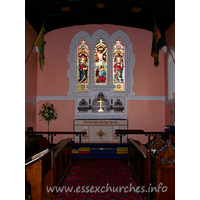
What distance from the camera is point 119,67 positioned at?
9289 millimetres

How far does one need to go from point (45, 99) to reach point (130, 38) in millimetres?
4773

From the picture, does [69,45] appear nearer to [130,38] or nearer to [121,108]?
[130,38]

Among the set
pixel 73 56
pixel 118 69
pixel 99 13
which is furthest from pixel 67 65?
pixel 99 13

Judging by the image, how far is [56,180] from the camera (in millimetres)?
3949

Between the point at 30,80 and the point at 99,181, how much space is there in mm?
5388

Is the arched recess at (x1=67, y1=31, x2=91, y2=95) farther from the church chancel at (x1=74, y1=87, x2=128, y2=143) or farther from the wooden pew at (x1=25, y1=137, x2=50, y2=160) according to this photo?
the wooden pew at (x1=25, y1=137, x2=50, y2=160)

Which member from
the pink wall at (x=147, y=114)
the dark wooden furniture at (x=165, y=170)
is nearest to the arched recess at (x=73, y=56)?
the pink wall at (x=147, y=114)

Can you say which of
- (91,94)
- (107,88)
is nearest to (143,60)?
(107,88)

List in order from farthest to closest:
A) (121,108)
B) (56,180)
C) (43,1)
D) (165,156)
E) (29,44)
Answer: (121,108) → (29,44) → (43,1) → (56,180) → (165,156)

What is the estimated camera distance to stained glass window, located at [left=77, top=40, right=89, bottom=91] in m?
9.28

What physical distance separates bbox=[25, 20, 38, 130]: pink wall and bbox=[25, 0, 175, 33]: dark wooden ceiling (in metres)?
0.51

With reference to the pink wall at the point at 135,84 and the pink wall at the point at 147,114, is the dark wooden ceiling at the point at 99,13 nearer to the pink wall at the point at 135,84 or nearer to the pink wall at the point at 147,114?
the pink wall at the point at 135,84

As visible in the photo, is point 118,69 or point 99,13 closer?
point 99,13

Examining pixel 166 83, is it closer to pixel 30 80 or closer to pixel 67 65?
pixel 67 65
